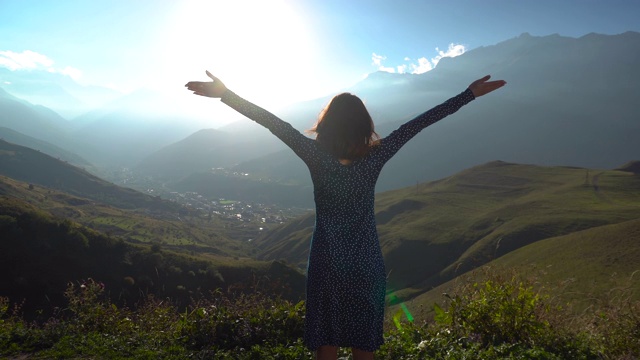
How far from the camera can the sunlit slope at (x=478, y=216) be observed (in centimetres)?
8281

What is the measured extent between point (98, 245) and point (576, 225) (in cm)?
8778

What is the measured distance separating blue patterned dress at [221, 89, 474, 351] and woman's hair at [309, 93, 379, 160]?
0.09 meters

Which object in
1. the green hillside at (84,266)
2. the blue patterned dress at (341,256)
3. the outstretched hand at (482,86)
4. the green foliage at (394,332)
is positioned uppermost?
the outstretched hand at (482,86)

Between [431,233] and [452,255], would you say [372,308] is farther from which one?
[431,233]

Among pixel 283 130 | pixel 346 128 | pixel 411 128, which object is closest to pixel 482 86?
pixel 411 128

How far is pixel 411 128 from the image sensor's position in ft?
12.1

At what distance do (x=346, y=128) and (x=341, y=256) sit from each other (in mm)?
1064

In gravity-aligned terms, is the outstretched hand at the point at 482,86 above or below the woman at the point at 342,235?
above

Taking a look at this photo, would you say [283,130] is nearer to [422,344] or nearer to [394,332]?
[422,344]

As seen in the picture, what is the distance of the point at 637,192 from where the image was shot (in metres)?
106

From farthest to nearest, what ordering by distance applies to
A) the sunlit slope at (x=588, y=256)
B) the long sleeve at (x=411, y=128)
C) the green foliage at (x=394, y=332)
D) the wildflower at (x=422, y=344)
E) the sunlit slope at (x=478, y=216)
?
the sunlit slope at (x=478, y=216) → the sunlit slope at (x=588, y=256) → the wildflower at (x=422, y=344) → the green foliage at (x=394, y=332) → the long sleeve at (x=411, y=128)

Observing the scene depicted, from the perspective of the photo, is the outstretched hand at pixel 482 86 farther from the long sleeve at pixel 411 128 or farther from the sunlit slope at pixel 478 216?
the sunlit slope at pixel 478 216

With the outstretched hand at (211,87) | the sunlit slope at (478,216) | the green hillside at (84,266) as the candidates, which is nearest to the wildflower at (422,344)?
the outstretched hand at (211,87)

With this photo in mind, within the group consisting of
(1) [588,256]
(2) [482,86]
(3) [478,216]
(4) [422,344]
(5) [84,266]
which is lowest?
(5) [84,266]
